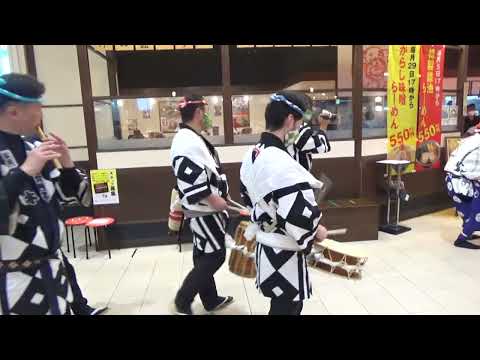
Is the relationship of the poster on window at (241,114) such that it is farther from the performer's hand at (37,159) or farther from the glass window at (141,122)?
the performer's hand at (37,159)

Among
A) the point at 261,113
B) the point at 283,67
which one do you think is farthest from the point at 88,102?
the point at 283,67

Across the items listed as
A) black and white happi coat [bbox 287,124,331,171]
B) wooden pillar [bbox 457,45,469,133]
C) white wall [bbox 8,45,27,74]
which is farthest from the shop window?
black and white happi coat [bbox 287,124,331,171]

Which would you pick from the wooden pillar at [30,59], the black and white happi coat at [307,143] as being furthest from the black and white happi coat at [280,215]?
the wooden pillar at [30,59]

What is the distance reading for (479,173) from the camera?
3521mm

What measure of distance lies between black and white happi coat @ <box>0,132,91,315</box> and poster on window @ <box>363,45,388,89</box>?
154 inches

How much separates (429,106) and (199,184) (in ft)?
12.6

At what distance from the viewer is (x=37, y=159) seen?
1.22 m

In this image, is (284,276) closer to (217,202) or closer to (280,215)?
(280,215)

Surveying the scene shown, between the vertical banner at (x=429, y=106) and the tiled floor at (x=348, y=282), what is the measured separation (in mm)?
1222

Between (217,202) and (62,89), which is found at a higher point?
(62,89)

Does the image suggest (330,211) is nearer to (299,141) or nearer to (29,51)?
(299,141)

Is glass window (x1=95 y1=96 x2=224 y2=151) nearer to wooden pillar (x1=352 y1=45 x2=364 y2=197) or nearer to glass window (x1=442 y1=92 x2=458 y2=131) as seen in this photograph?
wooden pillar (x1=352 y1=45 x2=364 y2=197)

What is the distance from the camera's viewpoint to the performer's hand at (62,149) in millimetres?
1330

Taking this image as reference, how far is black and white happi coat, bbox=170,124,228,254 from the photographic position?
217 centimetres
